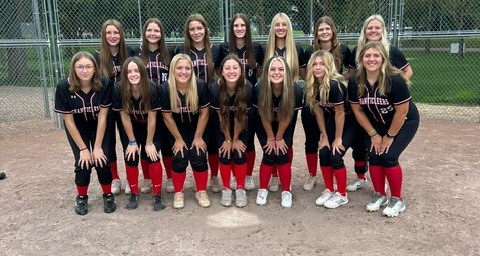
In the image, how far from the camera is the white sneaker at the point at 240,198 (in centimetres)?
438

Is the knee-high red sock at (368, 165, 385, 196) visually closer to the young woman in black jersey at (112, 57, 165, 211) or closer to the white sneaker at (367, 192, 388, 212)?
the white sneaker at (367, 192, 388, 212)

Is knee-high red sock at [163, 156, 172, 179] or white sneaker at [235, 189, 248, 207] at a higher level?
knee-high red sock at [163, 156, 172, 179]

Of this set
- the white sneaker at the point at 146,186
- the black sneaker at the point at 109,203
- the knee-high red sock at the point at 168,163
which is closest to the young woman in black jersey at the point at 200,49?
the knee-high red sock at the point at 168,163

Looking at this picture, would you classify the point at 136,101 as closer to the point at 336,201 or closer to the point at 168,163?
the point at 168,163

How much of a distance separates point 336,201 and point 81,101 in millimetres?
2632

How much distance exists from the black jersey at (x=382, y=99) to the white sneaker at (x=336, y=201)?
2.69 ft

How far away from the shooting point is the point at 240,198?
443cm

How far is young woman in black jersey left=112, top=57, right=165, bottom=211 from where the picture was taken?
4.08 metres

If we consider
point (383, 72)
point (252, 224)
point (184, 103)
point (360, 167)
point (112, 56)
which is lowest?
point (252, 224)

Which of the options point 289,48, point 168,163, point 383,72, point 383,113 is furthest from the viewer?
point 168,163

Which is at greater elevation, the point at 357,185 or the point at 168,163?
the point at 168,163

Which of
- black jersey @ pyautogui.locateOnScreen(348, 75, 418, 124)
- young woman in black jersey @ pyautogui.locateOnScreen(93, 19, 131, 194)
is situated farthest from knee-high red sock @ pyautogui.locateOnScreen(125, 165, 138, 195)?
black jersey @ pyautogui.locateOnScreen(348, 75, 418, 124)

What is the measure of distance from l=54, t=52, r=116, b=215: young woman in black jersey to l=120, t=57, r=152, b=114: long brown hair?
0.21m

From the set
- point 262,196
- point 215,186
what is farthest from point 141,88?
point 262,196
